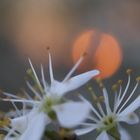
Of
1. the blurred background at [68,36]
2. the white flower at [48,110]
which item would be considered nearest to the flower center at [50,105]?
the white flower at [48,110]

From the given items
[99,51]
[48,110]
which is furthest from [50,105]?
[99,51]

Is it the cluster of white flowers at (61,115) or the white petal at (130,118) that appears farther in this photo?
the white petal at (130,118)

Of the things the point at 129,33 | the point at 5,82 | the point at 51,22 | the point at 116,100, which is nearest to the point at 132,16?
the point at 129,33

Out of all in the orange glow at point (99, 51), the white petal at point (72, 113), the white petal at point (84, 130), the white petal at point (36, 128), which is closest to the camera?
the white petal at point (72, 113)

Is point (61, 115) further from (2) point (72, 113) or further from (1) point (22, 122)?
(1) point (22, 122)

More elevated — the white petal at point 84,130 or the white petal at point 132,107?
the white petal at point 132,107

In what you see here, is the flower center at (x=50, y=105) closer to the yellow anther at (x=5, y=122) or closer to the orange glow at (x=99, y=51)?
the yellow anther at (x=5, y=122)

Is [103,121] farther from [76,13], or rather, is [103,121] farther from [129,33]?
[76,13]
